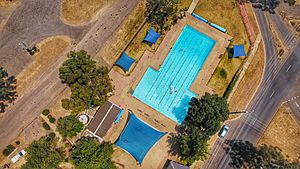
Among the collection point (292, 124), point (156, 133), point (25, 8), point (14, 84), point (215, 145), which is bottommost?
point (14, 84)

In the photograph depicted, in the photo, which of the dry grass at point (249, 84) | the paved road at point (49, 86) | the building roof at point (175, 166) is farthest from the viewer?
the dry grass at point (249, 84)

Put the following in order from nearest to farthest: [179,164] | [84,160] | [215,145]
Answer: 1. [84,160]
2. [179,164]
3. [215,145]

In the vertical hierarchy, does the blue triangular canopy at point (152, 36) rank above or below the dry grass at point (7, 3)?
above

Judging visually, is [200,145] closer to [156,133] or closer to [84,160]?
[156,133]

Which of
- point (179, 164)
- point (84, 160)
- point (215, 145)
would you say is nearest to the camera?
point (84, 160)

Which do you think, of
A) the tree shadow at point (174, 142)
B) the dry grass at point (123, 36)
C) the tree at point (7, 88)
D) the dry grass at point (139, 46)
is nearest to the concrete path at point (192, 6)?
the dry grass at point (139, 46)

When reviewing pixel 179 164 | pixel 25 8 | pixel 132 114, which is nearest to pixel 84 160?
pixel 132 114

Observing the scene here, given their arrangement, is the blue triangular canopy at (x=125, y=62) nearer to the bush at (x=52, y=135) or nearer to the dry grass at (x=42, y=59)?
the dry grass at (x=42, y=59)

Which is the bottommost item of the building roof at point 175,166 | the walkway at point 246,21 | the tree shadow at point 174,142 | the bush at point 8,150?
the bush at point 8,150
